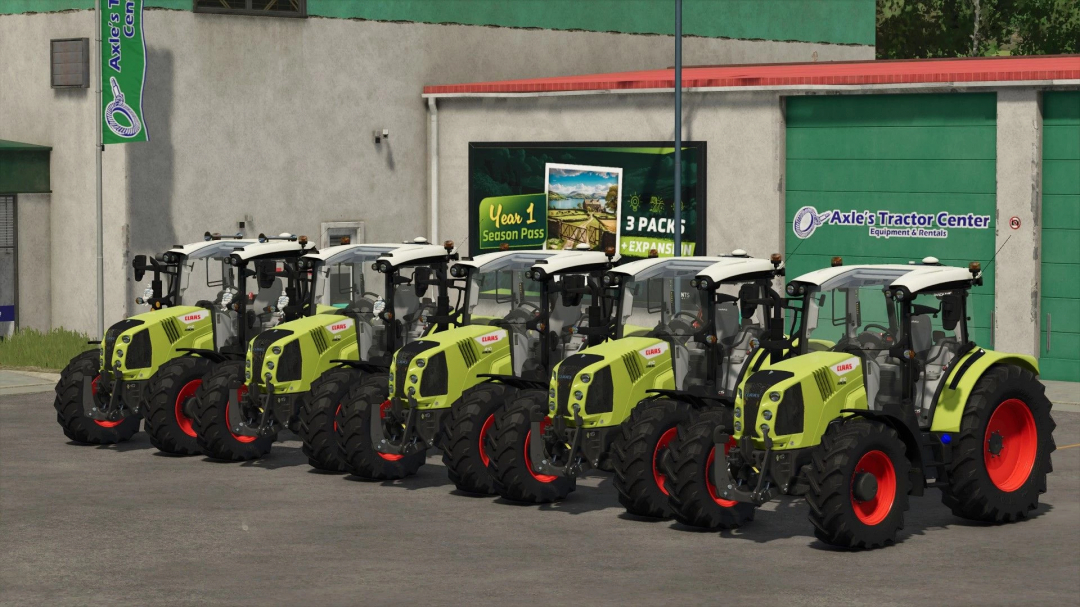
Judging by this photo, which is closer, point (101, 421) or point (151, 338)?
point (151, 338)

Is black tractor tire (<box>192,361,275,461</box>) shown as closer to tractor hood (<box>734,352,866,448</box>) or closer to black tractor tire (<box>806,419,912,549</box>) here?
tractor hood (<box>734,352,866,448</box>)

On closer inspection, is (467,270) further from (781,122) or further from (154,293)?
(781,122)

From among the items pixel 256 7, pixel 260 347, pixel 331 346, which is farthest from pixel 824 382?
pixel 256 7

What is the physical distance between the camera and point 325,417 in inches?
706

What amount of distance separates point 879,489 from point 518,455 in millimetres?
3481

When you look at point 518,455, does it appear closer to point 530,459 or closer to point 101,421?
point 530,459

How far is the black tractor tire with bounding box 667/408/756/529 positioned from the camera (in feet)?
48.6

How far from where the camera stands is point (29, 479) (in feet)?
59.8

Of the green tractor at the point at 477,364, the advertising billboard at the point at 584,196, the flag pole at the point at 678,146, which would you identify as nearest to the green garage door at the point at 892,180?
the flag pole at the point at 678,146

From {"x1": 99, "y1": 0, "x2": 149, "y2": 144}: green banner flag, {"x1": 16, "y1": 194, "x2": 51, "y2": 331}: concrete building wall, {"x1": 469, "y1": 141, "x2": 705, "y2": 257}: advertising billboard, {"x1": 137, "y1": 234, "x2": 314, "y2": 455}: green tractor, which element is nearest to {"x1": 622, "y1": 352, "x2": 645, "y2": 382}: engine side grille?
{"x1": 137, "y1": 234, "x2": 314, "y2": 455}: green tractor

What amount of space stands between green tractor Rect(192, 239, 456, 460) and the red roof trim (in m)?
10.9

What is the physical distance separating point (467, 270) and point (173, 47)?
13861 millimetres

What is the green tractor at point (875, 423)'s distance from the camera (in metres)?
14.3

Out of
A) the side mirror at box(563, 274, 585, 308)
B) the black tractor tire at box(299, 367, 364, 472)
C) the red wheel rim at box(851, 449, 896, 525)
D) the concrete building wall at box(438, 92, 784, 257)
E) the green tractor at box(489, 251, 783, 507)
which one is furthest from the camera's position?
the concrete building wall at box(438, 92, 784, 257)
